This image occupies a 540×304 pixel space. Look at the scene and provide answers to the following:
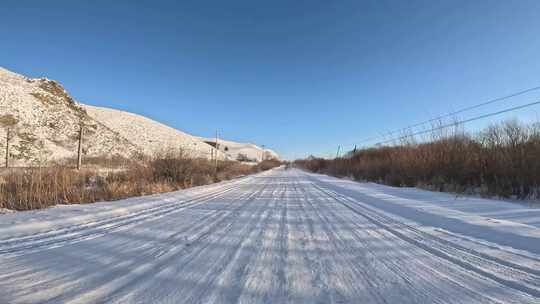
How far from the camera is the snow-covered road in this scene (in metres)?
1.93

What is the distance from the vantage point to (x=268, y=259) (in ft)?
8.85

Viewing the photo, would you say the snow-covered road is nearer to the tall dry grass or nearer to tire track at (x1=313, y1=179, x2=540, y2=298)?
tire track at (x1=313, y1=179, x2=540, y2=298)

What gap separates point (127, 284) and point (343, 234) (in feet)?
10.2

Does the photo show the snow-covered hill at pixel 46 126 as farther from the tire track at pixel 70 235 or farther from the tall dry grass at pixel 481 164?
the tall dry grass at pixel 481 164

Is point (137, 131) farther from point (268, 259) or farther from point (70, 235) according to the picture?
point (268, 259)

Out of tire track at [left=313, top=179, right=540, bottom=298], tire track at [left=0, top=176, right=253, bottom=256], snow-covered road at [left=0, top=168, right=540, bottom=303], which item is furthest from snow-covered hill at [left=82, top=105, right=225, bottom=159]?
tire track at [left=313, top=179, right=540, bottom=298]

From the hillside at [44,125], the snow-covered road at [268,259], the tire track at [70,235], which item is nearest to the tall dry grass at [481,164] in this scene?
the snow-covered road at [268,259]

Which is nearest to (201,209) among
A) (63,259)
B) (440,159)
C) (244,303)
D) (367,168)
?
(63,259)

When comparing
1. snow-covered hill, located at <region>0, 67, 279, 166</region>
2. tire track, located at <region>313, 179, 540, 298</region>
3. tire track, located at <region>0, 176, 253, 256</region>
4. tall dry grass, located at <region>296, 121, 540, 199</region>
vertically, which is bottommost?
tire track, located at <region>0, 176, 253, 256</region>

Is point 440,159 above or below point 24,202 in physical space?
above

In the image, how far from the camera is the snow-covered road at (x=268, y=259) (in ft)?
6.34

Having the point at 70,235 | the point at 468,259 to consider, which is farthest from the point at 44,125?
the point at 468,259

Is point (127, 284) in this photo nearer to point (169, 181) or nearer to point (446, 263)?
point (446, 263)

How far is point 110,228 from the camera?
3.90 meters
